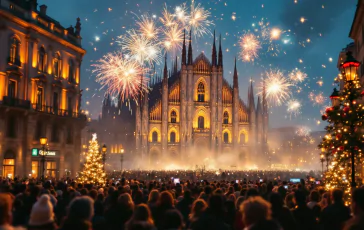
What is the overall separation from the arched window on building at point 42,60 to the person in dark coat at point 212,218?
35050 millimetres

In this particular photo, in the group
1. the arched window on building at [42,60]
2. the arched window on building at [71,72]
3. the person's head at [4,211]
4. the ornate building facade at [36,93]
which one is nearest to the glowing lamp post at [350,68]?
the person's head at [4,211]

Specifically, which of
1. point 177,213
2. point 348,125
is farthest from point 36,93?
point 177,213

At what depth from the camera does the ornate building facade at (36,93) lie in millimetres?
34375

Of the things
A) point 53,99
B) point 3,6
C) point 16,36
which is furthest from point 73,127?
point 3,6

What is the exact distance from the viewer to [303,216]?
831 cm

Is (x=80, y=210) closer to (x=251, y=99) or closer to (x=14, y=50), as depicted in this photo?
(x=14, y=50)

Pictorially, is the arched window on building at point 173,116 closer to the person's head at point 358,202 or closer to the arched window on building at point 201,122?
the arched window on building at point 201,122

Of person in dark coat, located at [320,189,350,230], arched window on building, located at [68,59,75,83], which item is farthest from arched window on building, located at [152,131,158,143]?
person in dark coat, located at [320,189,350,230]

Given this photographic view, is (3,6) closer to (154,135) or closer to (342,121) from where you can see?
(342,121)

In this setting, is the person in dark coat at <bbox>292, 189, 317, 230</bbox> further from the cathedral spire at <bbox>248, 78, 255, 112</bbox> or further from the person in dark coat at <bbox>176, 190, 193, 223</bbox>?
the cathedral spire at <bbox>248, 78, 255, 112</bbox>

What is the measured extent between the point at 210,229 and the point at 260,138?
2974 inches

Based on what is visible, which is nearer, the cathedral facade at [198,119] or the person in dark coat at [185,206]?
the person in dark coat at [185,206]

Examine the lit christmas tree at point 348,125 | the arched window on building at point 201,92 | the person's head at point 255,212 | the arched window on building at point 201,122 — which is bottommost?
the person's head at point 255,212

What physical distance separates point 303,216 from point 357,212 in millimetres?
2698
